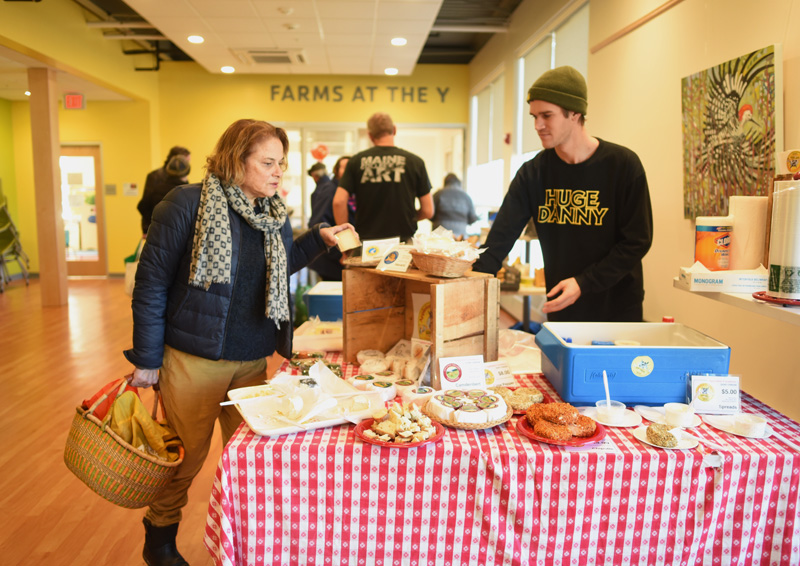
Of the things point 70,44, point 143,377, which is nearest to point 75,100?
point 70,44

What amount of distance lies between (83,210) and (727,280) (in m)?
11.0

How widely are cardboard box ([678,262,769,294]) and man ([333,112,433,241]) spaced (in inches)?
106

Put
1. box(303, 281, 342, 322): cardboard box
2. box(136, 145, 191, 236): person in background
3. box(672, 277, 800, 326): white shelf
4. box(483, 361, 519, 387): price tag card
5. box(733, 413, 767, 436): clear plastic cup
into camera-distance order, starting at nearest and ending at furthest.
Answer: box(672, 277, 800, 326): white shelf → box(733, 413, 767, 436): clear plastic cup → box(483, 361, 519, 387): price tag card → box(303, 281, 342, 322): cardboard box → box(136, 145, 191, 236): person in background

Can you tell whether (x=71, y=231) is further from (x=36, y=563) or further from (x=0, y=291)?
(x=36, y=563)

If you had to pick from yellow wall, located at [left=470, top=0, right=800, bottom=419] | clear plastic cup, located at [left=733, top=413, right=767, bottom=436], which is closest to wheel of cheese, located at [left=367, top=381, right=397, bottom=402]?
clear plastic cup, located at [left=733, top=413, right=767, bottom=436]

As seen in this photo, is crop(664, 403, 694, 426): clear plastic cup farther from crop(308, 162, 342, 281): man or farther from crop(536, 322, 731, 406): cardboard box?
crop(308, 162, 342, 281): man

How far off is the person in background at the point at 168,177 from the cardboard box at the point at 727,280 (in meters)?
4.47

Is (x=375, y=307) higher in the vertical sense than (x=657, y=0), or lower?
lower

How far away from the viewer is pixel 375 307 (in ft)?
7.48

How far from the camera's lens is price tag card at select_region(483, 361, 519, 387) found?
1.87m

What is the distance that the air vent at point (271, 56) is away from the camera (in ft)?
26.3

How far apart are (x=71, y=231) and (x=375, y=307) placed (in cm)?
1009

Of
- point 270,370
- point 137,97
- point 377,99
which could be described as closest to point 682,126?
point 270,370

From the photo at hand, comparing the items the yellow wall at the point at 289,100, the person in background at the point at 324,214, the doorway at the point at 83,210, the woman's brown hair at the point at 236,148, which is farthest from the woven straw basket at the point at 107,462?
the doorway at the point at 83,210
